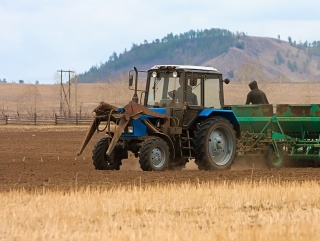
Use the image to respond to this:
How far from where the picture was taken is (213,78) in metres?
19.3

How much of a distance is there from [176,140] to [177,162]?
53 centimetres

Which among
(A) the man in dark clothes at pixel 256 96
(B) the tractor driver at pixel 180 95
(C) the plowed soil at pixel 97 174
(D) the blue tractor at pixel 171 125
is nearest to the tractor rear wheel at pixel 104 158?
(D) the blue tractor at pixel 171 125

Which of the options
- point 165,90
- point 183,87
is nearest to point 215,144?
point 183,87

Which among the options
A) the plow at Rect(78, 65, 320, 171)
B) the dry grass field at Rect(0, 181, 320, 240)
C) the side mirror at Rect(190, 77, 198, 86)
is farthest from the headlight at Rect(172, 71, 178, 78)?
the dry grass field at Rect(0, 181, 320, 240)

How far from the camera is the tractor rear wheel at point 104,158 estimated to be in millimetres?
18906

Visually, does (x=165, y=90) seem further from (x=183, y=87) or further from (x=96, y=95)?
(x=96, y=95)

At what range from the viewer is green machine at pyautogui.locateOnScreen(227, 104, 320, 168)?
2033 centimetres

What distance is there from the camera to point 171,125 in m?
18.8

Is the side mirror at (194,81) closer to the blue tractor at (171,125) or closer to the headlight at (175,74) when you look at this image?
the blue tractor at (171,125)

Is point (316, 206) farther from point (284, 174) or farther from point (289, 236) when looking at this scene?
point (284, 174)

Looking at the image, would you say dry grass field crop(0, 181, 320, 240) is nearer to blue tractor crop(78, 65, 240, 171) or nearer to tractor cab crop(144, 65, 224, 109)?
blue tractor crop(78, 65, 240, 171)

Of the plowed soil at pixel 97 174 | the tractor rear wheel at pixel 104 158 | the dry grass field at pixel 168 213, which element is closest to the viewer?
the dry grass field at pixel 168 213

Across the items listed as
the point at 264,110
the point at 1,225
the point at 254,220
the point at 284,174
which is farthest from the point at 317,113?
the point at 1,225

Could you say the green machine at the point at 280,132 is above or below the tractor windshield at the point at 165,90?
below
